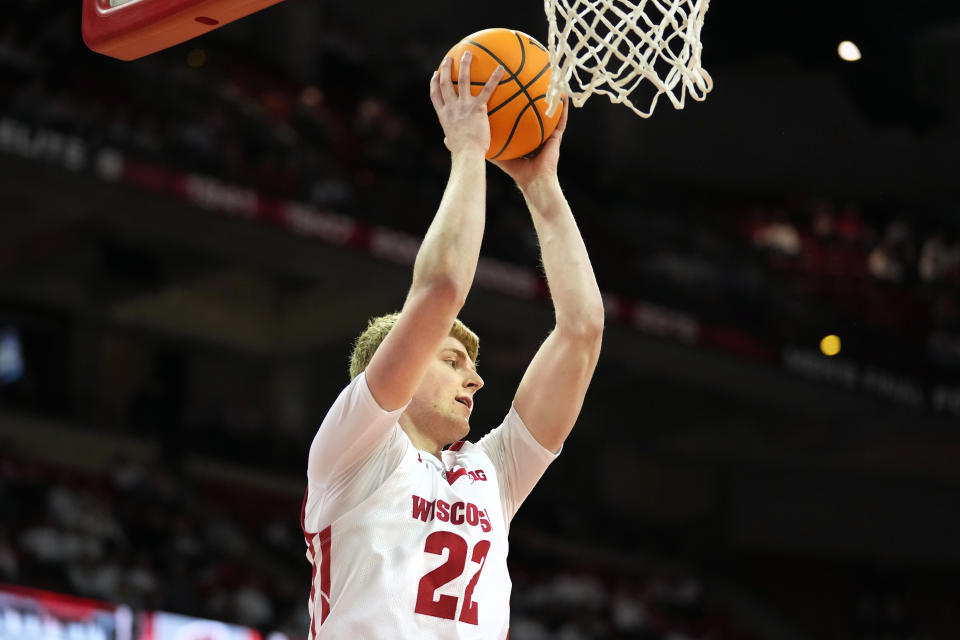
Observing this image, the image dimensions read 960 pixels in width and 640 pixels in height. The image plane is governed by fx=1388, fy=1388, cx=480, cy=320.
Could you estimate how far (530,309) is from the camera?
13.6 m

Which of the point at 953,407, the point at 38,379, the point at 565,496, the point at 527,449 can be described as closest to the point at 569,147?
the point at 565,496

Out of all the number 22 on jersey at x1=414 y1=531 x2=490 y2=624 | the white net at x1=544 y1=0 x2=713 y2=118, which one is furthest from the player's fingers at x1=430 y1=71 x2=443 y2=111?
the number 22 on jersey at x1=414 y1=531 x2=490 y2=624

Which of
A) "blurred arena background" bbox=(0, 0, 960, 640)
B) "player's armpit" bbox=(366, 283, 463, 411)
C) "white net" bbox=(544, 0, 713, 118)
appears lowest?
"blurred arena background" bbox=(0, 0, 960, 640)

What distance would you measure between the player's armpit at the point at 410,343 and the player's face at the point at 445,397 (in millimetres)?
358

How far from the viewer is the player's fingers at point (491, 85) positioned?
3062 mm

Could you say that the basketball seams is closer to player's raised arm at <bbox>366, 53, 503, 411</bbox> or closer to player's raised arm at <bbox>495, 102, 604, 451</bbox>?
player's raised arm at <bbox>495, 102, 604, 451</bbox>

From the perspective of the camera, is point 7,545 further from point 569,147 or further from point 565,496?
point 569,147

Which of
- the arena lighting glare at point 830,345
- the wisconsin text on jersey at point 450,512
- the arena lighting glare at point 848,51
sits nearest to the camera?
the wisconsin text on jersey at point 450,512

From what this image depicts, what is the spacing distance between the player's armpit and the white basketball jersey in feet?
0.12

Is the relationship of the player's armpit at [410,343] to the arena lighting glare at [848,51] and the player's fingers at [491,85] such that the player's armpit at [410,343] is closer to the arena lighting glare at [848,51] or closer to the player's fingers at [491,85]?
the player's fingers at [491,85]

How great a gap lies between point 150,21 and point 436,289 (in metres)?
1.15

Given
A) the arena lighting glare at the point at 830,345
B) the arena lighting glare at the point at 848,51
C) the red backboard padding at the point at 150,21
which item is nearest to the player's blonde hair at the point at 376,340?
the red backboard padding at the point at 150,21

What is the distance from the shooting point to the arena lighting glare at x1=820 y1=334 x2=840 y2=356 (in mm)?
14547

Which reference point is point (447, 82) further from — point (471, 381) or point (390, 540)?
point (390, 540)
